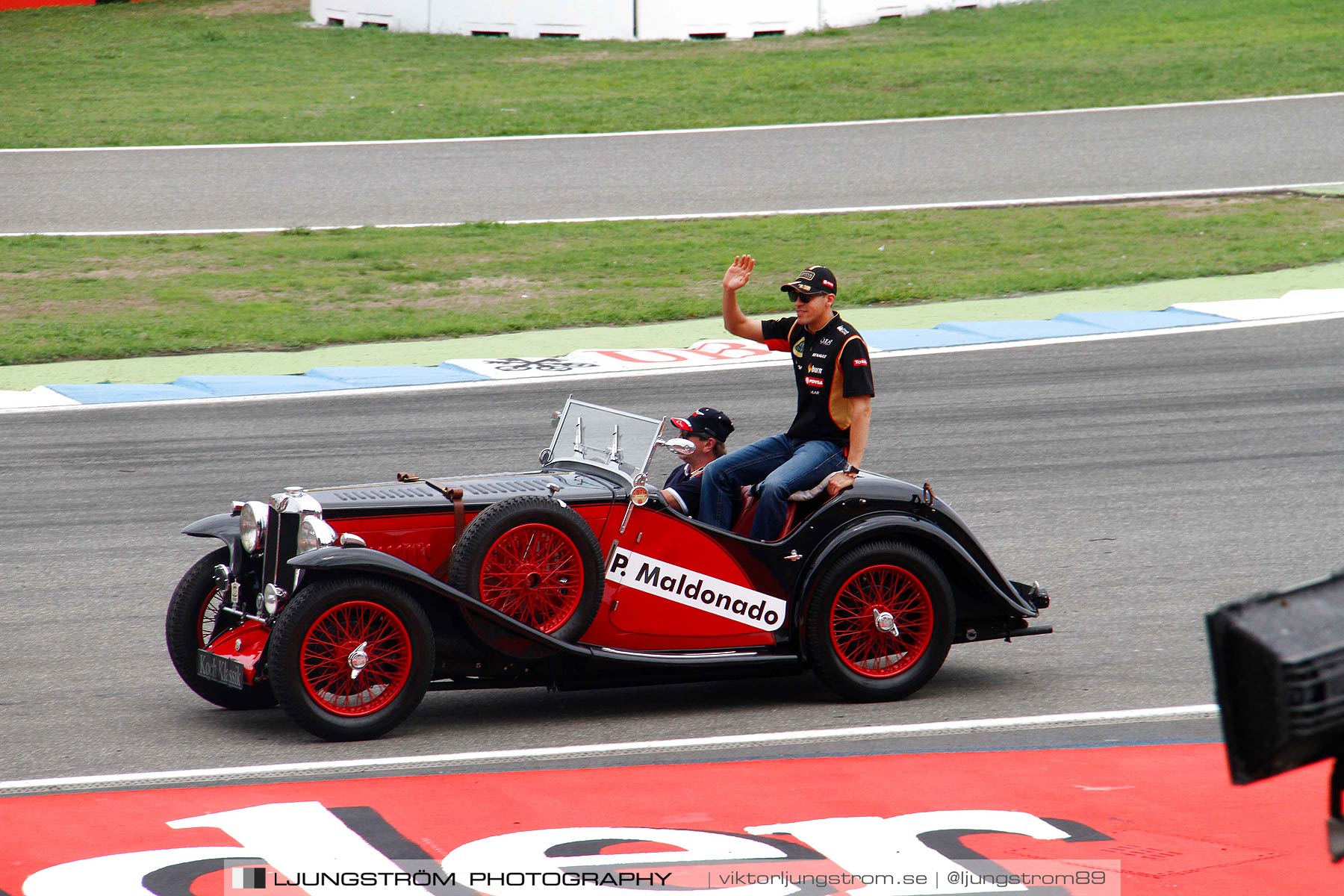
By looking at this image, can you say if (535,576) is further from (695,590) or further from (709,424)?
(709,424)

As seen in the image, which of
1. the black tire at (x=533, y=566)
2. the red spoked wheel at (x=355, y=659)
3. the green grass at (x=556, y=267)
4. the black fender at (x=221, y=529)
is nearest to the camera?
the red spoked wheel at (x=355, y=659)

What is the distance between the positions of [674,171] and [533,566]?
18.5m

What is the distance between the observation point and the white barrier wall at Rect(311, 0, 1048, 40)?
3478 cm

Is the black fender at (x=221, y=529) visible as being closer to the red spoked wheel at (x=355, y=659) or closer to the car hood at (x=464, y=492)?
the car hood at (x=464, y=492)

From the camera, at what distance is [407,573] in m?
6.98

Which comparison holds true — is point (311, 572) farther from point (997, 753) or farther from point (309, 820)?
point (997, 753)

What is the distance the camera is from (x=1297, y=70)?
31.4 metres

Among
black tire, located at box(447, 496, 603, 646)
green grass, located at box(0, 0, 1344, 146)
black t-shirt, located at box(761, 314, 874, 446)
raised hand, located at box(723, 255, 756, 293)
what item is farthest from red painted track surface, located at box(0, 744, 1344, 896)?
green grass, located at box(0, 0, 1344, 146)

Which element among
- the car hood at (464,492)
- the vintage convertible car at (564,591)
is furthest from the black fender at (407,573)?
the car hood at (464,492)

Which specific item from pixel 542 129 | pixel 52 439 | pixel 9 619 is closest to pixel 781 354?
pixel 52 439

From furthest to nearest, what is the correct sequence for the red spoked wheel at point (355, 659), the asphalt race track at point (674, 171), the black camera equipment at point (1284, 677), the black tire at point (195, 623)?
the asphalt race track at point (674, 171), the black tire at point (195, 623), the red spoked wheel at point (355, 659), the black camera equipment at point (1284, 677)

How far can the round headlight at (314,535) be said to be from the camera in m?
7.04

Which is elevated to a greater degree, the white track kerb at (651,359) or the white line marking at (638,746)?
the white track kerb at (651,359)

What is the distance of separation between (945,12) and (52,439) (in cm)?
2762
